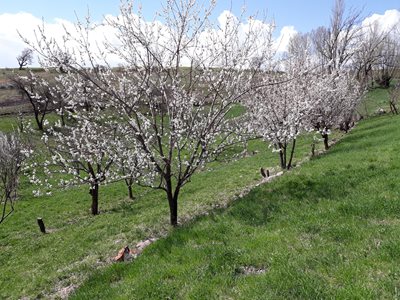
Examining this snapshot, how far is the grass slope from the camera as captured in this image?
5.28 meters

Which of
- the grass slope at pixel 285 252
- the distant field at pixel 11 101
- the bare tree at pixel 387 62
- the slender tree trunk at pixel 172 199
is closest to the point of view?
the grass slope at pixel 285 252

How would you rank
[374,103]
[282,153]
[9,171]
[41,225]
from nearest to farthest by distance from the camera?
[41,225]
[9,171]
[282,153]
[374,103]

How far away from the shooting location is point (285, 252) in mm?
6410

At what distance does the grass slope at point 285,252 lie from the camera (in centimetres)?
528

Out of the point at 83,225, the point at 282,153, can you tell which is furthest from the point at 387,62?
the point at 83,225

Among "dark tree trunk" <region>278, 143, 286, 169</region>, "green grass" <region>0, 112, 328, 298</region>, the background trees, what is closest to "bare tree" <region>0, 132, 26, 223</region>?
the background trees

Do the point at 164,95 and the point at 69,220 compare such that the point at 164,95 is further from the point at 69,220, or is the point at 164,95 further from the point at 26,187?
the point at 26,187

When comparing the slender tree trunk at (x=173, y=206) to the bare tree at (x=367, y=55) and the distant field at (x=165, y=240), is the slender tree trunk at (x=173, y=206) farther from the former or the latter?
the bare tree at (x=367, y=55)

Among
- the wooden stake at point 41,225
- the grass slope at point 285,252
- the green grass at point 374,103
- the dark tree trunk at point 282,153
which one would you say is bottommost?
the wooden stake at point 41,225

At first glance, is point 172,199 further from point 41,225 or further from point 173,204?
point 41,225

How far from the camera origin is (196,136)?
10.6 m

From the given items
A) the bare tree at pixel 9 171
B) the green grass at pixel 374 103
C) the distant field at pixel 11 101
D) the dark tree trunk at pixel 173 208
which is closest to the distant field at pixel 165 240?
the dark tree trunk at pixel 173 208

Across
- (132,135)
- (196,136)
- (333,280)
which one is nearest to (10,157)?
(132,135)

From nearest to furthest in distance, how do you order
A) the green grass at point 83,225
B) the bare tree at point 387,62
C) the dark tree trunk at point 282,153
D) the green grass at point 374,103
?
the green grass at point 83,225 → the dark tree trunk at point 282,153 → the green grass at point 374,103 → the bare tree at point 387,62
